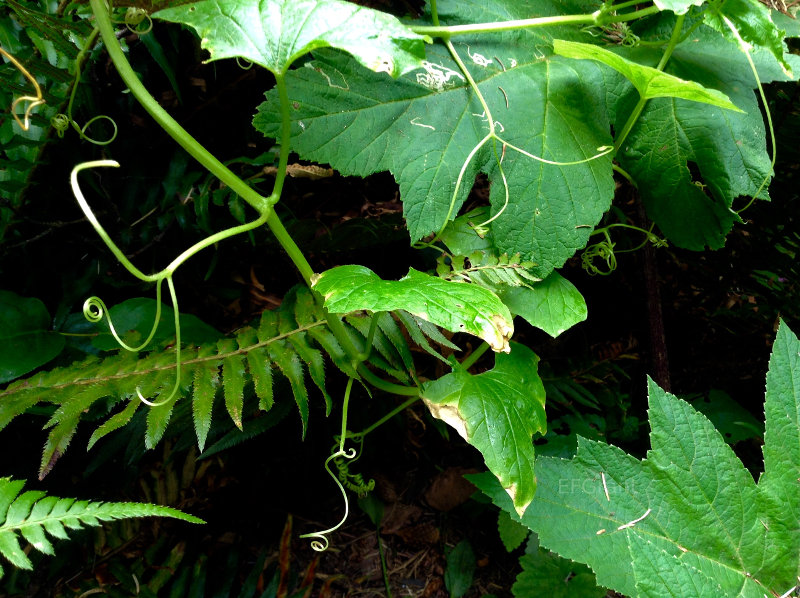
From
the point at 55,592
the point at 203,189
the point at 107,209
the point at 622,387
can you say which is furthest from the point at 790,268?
the point at 55,592

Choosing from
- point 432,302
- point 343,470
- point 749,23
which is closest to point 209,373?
point 343,470

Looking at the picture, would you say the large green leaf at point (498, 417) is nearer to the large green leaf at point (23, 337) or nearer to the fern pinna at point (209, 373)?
the fern pinna at point (209, 373)

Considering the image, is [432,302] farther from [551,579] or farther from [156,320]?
[551,579]

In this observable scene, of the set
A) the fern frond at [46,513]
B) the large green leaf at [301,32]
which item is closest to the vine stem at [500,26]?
the large green leaf at [301,32]

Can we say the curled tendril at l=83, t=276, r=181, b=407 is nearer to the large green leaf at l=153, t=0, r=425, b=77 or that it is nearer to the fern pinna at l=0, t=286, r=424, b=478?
the fern pinna at l=0, t=286, r=424, b=478

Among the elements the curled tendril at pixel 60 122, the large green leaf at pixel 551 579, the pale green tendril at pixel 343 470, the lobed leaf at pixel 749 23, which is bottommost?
the large green leaf at pixel 551 579

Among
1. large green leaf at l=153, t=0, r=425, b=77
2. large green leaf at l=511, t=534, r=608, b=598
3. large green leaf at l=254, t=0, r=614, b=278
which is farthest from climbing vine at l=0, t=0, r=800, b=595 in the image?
large green leaf at l=511, t=534, r=608, b=598
